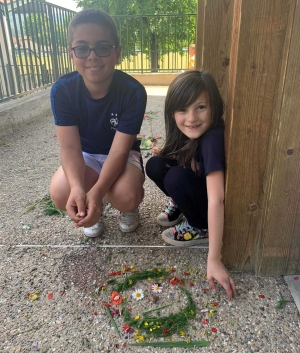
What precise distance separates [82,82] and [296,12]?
4.08 ft

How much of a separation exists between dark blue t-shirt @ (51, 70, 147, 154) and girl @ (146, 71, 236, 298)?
24cm

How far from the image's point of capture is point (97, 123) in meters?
2.13

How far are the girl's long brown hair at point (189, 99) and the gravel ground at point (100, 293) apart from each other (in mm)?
579

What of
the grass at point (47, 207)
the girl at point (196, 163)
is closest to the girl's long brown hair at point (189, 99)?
the girl at point (196, 163)

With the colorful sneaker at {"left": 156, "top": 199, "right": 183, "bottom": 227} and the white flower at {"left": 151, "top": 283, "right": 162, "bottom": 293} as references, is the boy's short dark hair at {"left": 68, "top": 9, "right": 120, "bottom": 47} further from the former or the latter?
the white flower at {"left": 151, "top": 283, "right": 162, "bottom": 293}

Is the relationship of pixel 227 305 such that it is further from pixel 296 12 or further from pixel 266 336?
pixel 296 12

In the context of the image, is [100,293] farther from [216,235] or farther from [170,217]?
[170,217]

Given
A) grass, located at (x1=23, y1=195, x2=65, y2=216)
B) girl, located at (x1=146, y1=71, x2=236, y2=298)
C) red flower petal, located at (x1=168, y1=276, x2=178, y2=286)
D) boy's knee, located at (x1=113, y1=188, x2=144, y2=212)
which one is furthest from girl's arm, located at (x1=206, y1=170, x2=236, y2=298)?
grass, located at (x1=23, y1=195, x2=65, y2=216)

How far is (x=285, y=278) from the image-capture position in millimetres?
1713

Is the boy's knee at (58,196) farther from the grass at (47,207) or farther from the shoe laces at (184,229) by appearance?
the shoe laces at (184,229)

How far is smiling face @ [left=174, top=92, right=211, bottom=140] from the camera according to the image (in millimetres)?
1766

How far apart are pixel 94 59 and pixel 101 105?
276 millimetres

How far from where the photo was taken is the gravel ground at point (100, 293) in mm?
1402

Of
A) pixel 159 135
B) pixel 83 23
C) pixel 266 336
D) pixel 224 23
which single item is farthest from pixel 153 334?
pixel 159 135
